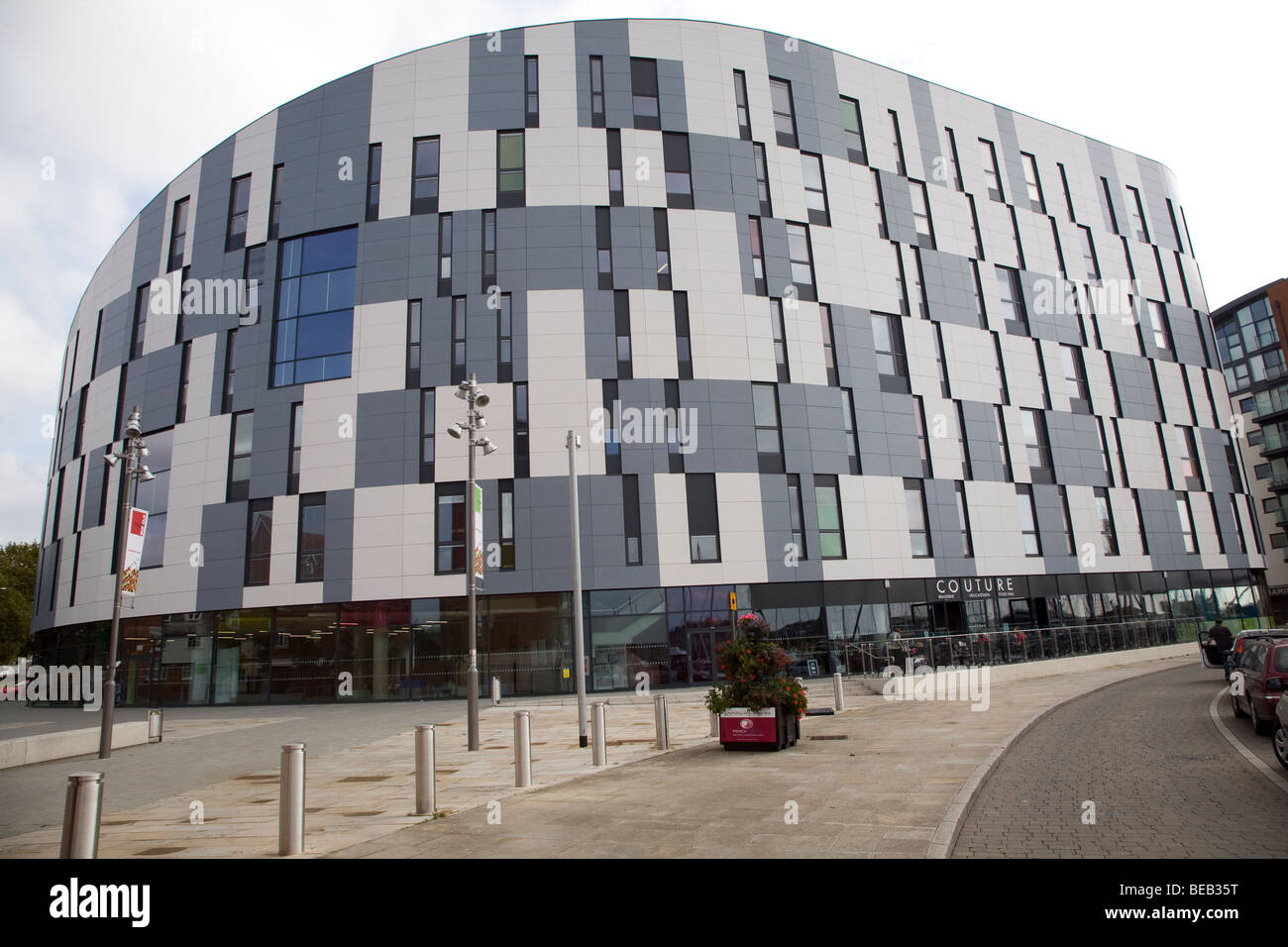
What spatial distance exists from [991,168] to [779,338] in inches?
814

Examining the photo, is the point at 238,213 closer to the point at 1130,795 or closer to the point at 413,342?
the point at 413,342

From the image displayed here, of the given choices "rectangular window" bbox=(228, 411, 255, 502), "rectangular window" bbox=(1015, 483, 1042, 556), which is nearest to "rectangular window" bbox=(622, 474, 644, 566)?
"rectangular window" bbox=(228, 411, 255, 502)

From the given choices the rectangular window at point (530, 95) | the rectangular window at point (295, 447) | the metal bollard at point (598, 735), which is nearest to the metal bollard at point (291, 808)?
the metal bollard at point (598, 735)

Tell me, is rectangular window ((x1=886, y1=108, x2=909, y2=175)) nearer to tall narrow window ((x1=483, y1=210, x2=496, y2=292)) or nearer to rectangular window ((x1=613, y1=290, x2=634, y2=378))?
rectangular window ((x1=613, y1=290, x2=634, y2=378))

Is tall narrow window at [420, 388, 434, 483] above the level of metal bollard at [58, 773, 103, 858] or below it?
above

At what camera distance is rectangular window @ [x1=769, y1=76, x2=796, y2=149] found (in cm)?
3591

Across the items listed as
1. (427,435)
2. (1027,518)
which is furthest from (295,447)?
(1027,518)

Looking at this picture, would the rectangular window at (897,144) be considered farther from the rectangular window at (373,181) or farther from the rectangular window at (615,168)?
the rectangular window at (373,181)

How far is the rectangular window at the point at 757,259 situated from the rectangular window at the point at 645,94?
21.1ft

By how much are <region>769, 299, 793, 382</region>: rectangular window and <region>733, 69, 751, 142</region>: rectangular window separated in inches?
345

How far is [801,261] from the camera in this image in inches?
1364

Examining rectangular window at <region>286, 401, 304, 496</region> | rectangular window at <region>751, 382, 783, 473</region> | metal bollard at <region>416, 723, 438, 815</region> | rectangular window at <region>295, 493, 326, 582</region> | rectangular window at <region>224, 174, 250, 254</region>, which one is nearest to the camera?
metal bollard at <region>416, 723, 438, 815</region>

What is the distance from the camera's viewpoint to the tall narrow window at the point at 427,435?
2964cm
